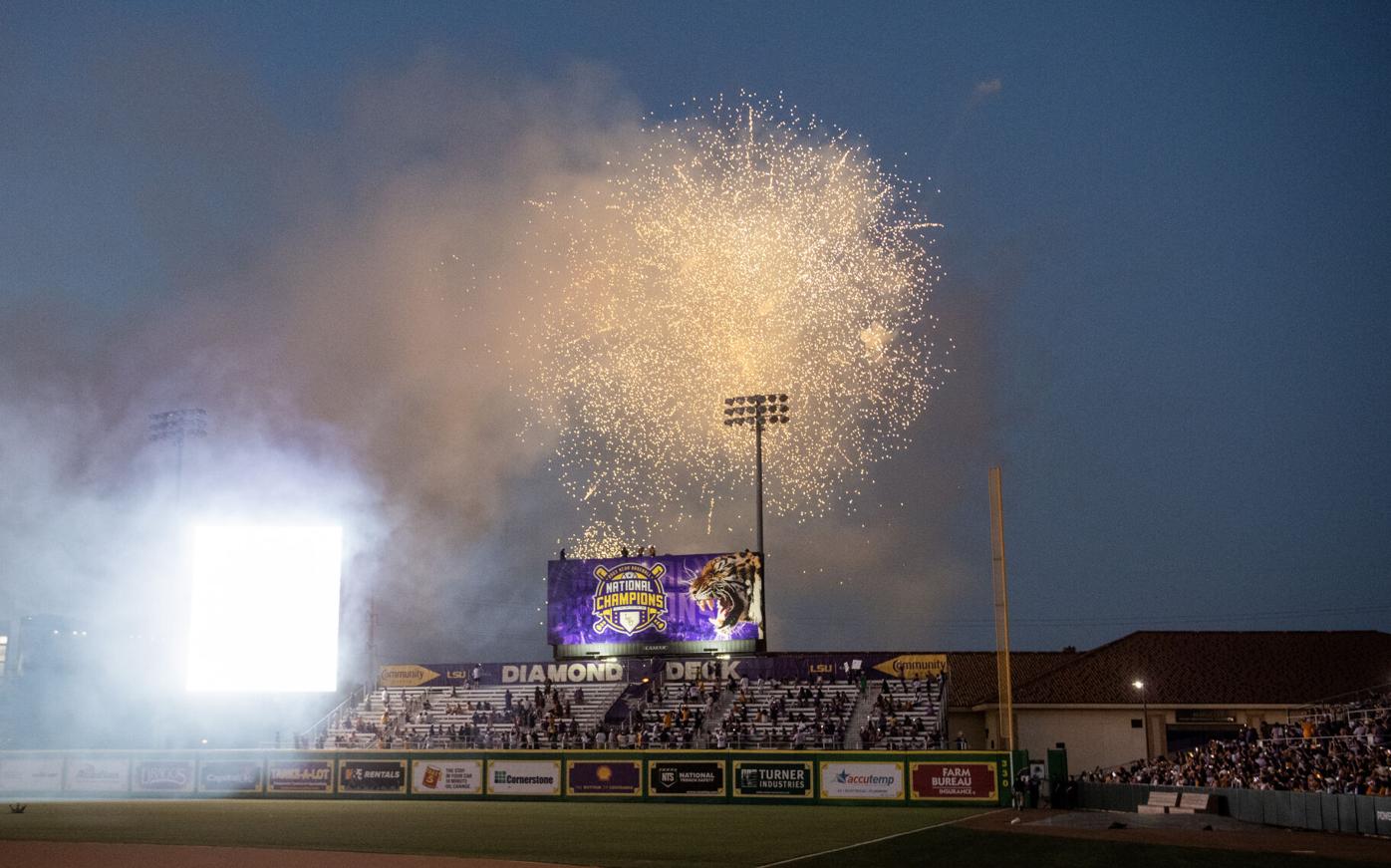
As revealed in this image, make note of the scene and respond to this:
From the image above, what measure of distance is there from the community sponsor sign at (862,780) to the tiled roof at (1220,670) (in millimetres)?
15929

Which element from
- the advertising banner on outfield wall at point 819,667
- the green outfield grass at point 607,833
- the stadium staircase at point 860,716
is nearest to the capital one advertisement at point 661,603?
the advertising banner on outfield wall at point 819,667

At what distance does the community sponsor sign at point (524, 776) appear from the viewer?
40031 mm

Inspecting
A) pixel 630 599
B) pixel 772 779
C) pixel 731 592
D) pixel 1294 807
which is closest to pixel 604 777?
pixel 772 779

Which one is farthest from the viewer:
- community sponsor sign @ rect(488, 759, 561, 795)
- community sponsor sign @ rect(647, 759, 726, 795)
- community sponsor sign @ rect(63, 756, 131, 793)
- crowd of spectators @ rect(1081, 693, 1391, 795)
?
community sponsor sign @ rect(63, 756, 131, 793)

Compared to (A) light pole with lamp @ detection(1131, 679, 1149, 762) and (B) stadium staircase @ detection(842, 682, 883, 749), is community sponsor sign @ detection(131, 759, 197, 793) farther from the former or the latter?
(A) light pole with lamp @ detection(1131, 679, 1149, 762)

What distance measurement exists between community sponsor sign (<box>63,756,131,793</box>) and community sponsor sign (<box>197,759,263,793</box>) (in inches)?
114

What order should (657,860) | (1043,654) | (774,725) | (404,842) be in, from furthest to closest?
(1043,654)
(774,725)
(404,842)
(657,860)

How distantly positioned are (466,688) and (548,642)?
5236 millimetres

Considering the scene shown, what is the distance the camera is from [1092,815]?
1213 inches

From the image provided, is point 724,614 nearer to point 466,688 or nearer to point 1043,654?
point 466,688

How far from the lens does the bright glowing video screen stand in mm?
37656

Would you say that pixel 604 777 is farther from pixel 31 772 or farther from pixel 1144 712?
pixel 1144 712

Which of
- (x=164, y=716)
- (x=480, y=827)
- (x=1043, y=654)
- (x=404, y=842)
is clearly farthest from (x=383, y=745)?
(x=1043, y=654)

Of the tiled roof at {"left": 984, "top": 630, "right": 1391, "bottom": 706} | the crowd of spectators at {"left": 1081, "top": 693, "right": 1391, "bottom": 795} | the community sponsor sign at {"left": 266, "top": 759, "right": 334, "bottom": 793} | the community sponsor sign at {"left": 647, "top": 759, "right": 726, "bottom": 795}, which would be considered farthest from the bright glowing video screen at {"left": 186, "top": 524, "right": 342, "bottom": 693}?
the tiled roof at {"left": 984, "top": 630, "right": 1391, "bottom": 706}
